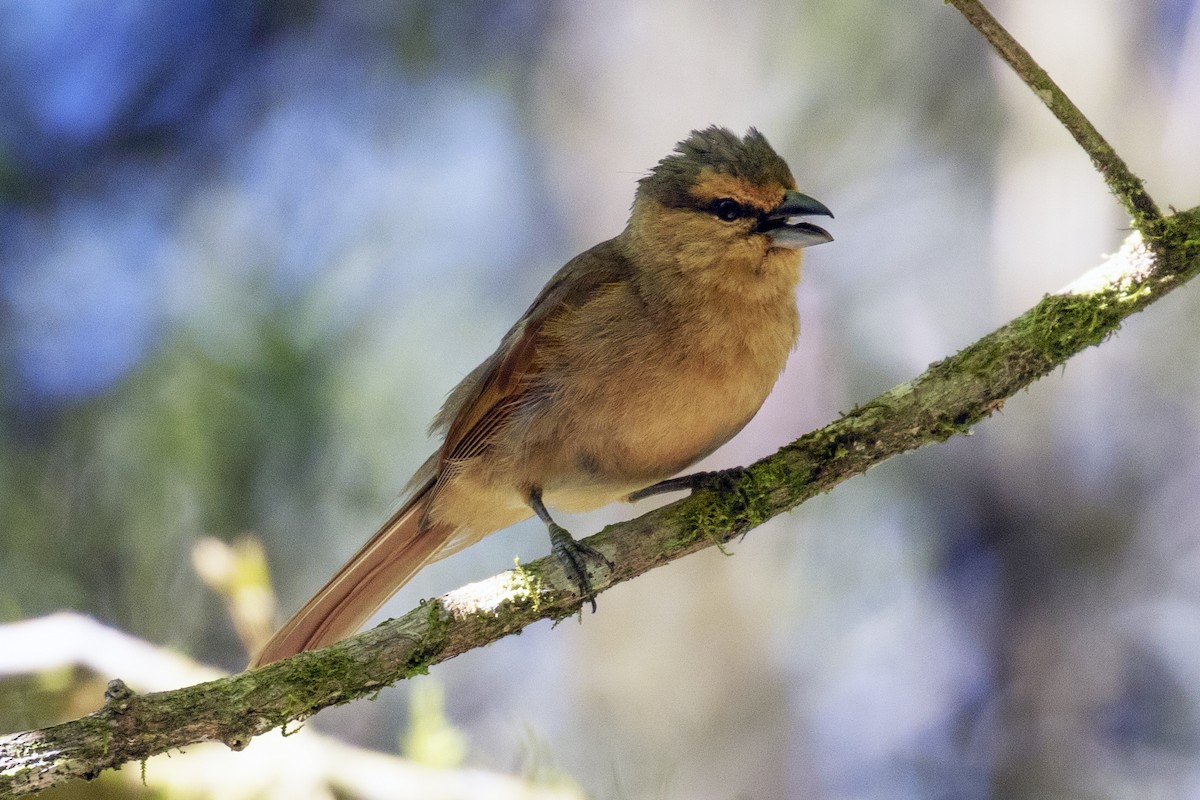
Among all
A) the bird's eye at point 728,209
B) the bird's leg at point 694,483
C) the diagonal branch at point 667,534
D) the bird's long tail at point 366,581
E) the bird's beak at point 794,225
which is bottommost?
the diagonal branch at point 667,534

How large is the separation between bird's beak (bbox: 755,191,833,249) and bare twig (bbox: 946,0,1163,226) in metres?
0.75

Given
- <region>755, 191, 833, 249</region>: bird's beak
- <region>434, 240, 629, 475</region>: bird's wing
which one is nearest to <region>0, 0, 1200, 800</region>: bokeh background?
<region>434, 240, 629, 475</region>: bird's wing

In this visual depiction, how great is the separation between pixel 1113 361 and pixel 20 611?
167 inches

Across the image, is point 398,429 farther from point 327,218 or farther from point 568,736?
point 568,736

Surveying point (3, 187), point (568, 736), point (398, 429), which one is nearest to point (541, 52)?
point (398, 429)

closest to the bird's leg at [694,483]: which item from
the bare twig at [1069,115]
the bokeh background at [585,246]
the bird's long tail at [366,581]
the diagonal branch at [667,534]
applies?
the diagonal branch at [667,534]

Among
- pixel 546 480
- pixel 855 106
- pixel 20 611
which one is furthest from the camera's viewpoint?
pixel 855 106

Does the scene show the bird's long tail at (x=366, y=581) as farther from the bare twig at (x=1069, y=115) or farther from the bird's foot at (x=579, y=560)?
the bare twig at (x=1069, y=115)

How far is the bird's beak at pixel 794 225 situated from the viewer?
2932 millimetres

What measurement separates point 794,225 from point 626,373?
648 mm

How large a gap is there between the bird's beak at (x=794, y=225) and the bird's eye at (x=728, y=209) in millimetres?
78

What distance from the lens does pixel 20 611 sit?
3.44m

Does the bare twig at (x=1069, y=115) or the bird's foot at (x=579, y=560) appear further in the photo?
the bird's foot at (x=579, y=560)

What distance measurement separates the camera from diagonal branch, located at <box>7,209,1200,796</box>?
2.00 m
